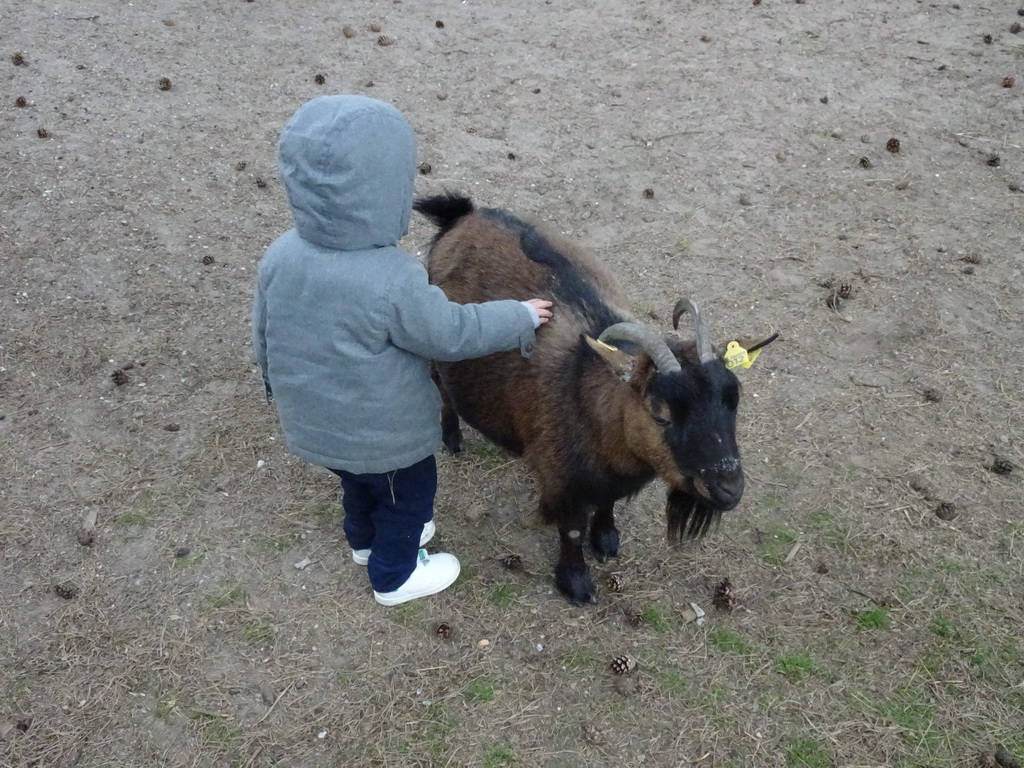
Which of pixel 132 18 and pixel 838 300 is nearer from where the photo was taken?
pixel 838 300

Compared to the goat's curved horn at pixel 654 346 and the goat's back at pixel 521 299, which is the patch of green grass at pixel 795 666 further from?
the goat's curved horn at pixel 654 346

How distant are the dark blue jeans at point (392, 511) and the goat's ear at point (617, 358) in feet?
2.66

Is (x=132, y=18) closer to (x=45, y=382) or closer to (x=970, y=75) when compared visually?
(x=45, y=382)

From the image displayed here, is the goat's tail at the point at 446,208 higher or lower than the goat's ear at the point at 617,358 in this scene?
lower

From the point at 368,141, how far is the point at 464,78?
17.5 ft

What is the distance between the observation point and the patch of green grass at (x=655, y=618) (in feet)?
11.2

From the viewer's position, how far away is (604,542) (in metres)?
3.71

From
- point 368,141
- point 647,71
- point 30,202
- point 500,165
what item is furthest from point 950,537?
point 30,202

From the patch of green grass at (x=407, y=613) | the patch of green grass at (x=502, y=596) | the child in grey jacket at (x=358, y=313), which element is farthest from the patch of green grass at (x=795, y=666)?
the child in grey jacket at (x=358, y=313)

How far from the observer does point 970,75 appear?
7.17 meters

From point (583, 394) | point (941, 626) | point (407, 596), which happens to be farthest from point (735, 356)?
point (407, 596)

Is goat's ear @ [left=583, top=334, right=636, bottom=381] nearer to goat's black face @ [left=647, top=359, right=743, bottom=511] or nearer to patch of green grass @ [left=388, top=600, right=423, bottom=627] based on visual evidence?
goat's black face @ [left=647, top=359, right=743, bottom=511]

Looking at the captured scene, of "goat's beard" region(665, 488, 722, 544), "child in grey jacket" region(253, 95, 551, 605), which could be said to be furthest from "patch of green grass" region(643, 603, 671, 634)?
"child in grey jacket" region(253, 95, 551, 605)

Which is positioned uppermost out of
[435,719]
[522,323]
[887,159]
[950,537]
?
[522,323]
